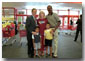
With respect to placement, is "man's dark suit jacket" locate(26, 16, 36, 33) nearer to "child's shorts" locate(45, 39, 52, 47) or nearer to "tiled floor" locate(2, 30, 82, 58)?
"tiled floor" locate(2, 30, 82, 58)

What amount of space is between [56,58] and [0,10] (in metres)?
1.68

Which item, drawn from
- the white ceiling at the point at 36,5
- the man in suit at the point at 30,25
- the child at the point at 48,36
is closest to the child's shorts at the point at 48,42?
the child at the point at 48,36

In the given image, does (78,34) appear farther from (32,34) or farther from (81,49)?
(32,34)

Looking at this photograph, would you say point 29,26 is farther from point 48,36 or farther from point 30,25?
point 48,36

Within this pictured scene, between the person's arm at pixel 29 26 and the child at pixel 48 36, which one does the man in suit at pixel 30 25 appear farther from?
the child at pixel 48 36

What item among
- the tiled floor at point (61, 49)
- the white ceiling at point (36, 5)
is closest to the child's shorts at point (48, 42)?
the tiled floor at point (61, 49)

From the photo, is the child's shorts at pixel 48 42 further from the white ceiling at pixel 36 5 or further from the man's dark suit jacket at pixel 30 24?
the white ceiling at pixel 36 5

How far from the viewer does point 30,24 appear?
3.91 m

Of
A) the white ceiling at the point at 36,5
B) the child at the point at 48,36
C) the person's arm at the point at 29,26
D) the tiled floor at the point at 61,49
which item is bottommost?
the tiled floor at the point at 61,49

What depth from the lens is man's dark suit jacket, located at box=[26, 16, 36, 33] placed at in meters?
3.90

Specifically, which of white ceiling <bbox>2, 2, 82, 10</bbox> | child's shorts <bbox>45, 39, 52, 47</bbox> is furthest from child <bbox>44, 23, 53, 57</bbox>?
white ceiling <bbox>2, 2, 82, 10</bbox>

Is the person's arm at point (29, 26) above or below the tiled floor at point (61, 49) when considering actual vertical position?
above

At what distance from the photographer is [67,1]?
154 inches

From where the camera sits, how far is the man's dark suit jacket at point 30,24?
3.90m
